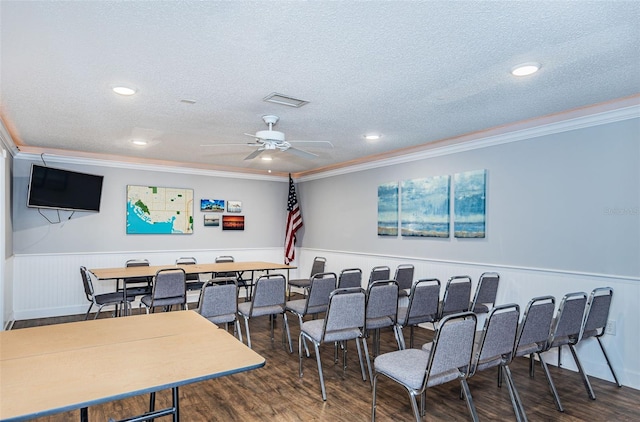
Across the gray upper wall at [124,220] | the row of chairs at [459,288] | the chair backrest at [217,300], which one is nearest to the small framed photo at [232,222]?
the gray upper wall at [124,220]

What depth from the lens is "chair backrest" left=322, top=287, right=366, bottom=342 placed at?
323 cm

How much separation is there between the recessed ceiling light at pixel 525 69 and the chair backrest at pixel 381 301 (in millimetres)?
2056

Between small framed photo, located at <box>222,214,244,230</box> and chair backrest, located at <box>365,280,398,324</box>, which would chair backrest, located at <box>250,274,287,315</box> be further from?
small framed photo, located at <box>222,214,244,230</box>

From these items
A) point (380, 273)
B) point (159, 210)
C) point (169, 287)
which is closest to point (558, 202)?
point (380, 273)

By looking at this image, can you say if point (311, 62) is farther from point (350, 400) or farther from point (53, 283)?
point (53, 283)

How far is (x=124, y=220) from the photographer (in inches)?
265

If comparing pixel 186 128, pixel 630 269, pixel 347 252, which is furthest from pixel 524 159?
pixel 186 128

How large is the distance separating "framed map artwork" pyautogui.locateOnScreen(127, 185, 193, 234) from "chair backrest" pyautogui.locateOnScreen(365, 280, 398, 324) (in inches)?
190

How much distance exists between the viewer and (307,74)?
2.98 meters

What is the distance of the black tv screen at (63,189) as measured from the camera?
565cm

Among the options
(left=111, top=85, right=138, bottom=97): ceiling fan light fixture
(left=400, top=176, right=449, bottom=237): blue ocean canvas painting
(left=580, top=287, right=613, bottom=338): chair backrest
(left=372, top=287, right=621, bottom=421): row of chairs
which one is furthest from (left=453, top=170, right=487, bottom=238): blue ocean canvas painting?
(left=111, top=85, right=138, bottom=97): ceiling fan light fixture

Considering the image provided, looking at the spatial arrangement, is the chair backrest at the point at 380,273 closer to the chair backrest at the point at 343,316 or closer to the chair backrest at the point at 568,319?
the chair backrest at the point at 343,316

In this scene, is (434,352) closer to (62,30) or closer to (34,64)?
(62,30)

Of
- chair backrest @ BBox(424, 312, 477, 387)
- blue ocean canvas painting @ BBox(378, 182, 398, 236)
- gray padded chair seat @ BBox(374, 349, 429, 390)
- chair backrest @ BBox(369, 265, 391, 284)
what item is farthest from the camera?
blue ocean canvas painting @ BBox(378, 182, 398, 236)
